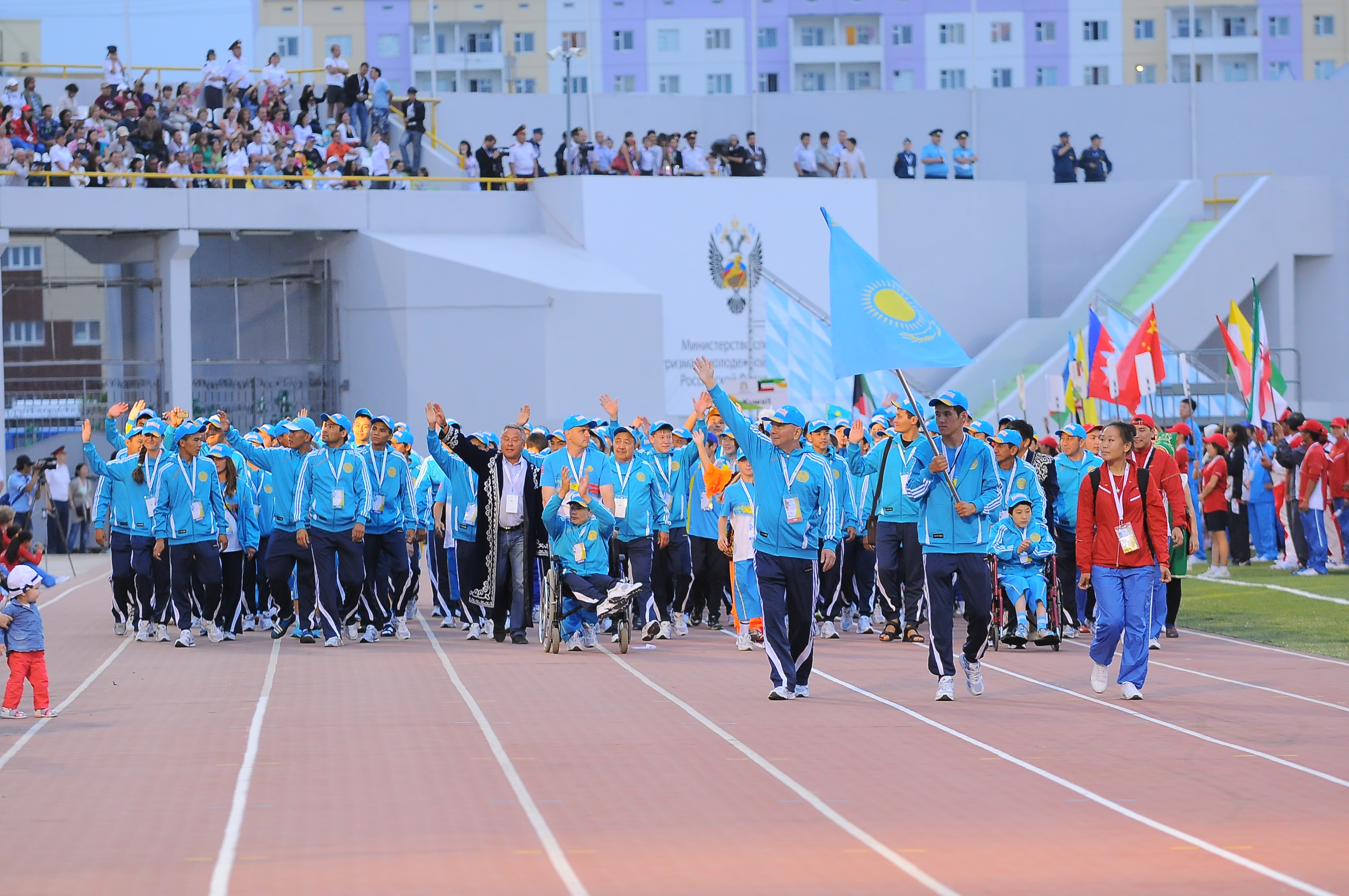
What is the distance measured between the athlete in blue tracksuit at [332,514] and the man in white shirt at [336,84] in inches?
747

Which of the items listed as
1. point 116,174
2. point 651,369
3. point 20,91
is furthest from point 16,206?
point 651,369

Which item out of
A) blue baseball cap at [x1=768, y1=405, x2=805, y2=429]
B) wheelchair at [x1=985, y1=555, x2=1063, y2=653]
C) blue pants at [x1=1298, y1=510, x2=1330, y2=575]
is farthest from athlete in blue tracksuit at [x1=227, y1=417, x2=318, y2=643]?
blue pants at [x1=1298, y1=510, x2=1330, y2=575]

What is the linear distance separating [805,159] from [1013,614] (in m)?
21.1

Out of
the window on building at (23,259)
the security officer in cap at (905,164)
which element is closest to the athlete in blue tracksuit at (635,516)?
the window on building at (23,259)

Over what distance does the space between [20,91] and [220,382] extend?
6.35 metres

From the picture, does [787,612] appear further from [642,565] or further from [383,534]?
[383,534]

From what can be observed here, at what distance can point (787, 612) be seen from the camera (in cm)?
1177

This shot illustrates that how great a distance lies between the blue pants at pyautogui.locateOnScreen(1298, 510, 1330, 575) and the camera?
72.2 feet

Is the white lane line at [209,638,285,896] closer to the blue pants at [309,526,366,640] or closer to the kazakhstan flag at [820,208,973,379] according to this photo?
the blue pants at [309,526,366,640]

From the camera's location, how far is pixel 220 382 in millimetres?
32156

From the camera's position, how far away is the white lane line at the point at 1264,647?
14.0m

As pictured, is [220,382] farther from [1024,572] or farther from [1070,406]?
[1024,572]

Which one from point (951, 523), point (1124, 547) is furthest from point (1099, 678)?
point (951, 523)

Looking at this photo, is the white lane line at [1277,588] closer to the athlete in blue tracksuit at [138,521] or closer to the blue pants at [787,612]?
the blue pants at [787,612]
